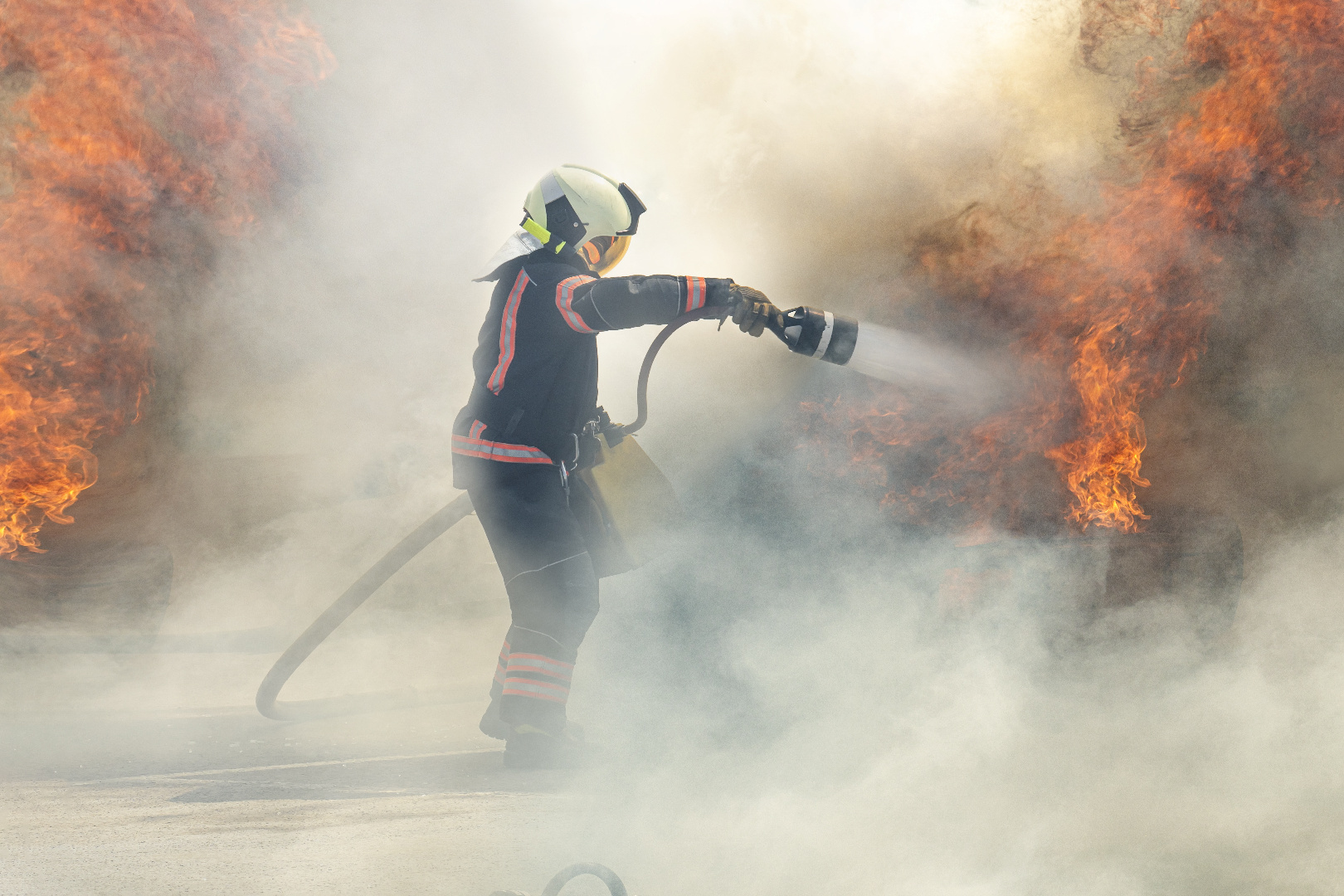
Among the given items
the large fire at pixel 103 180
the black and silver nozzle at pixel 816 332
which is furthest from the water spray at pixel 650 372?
the large fire at pixel 103 180

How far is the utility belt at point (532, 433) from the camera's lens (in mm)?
2904

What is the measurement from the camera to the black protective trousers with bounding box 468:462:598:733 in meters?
2.93

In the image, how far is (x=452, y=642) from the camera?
4816 mm

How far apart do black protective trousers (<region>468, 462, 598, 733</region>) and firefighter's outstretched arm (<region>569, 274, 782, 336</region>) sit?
23.4 inches

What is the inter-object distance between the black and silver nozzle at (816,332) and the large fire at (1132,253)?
1.33m

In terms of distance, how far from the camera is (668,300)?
104 inches

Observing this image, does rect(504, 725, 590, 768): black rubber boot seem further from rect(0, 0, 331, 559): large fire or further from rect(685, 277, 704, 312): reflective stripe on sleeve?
rect(0, 0, 331, 559): large fire

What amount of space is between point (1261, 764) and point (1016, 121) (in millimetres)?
2794

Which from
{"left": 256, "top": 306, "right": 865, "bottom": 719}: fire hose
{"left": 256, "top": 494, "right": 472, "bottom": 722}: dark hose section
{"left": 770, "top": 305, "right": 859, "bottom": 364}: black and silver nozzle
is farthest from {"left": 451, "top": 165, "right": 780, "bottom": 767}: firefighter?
{"left": 770, "top": 305, "right": 859, "bottom": 364}: black and silver nozzle

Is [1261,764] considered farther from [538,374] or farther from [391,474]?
[391,474]

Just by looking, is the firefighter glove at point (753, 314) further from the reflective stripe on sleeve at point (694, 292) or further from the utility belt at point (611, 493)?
the utility belt at point (611, 493)

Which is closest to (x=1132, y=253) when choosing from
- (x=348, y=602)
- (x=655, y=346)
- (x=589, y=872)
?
(x=655, y=346)

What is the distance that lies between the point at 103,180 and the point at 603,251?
11.3 feet

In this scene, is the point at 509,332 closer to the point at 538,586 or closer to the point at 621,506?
the point at 621,506
